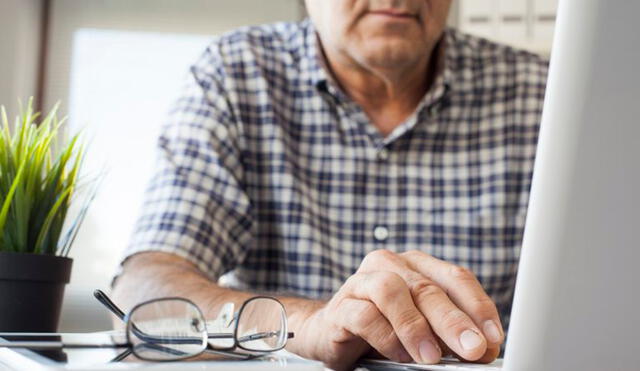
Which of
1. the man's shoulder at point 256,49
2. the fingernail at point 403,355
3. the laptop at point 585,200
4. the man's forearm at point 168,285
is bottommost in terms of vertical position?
the man's forearm at point 168,285

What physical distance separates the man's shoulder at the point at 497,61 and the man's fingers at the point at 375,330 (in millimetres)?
1009

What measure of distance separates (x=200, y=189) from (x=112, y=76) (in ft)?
6.16

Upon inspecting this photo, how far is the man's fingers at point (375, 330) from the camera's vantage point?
2.23ft

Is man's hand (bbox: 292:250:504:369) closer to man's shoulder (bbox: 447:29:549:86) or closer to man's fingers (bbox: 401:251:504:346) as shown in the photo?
man's fingers (bbox: 401:251:504:346)

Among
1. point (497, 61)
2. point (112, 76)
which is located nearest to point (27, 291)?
point (497, 61)

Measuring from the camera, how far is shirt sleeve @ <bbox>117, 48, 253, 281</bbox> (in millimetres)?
1265

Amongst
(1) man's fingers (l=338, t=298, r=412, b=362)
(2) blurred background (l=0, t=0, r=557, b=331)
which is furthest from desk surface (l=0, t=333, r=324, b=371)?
(2) blurred background (l=0, t=0, r=557, b=331)

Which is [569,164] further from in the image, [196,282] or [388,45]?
[388,45]

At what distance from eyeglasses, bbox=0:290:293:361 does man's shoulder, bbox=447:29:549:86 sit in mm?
1111

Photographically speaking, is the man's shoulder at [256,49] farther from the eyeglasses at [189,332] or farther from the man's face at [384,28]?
the eyeglasses at [189,332]

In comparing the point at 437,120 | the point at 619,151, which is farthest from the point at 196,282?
the point at 619,151

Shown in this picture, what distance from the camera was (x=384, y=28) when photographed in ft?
4.55

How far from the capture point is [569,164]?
0.44 meters

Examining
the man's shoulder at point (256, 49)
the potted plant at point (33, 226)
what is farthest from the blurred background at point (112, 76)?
the potted plant at point (33, 226)
